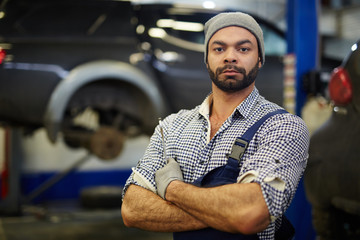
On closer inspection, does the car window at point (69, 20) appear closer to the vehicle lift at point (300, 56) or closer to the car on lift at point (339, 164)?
the vehicle lift at point (300, 56)

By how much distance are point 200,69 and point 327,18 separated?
21.2 feet

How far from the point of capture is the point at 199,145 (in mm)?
1229

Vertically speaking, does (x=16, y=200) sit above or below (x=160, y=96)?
below

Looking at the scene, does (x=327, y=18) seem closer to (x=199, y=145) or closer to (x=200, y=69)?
(x=200, y=69)

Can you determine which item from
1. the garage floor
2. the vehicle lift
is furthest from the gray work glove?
the garage floor

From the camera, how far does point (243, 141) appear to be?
1.15m

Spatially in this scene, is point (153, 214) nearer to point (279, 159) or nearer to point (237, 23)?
point (279, 159)

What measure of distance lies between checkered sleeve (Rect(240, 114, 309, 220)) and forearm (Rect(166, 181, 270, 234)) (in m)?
0.03

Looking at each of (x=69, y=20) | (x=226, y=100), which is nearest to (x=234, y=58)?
(x=226, y=100)

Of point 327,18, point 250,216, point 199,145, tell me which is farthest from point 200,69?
point 327,18

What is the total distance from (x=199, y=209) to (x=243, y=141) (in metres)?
0.21

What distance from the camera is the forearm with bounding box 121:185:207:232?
3.73 feet

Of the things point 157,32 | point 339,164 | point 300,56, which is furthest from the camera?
point 157,32

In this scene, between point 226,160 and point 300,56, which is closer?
point 226,160
